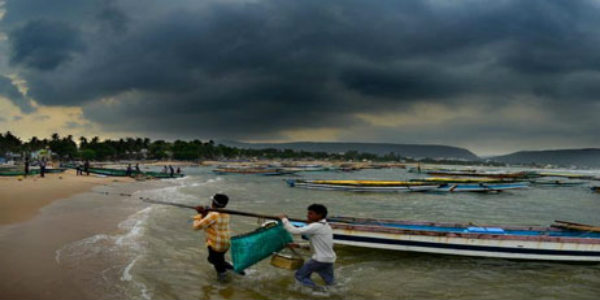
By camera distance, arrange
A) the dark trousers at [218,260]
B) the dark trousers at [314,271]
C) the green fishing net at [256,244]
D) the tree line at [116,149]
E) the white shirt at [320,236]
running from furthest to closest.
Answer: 1. the tree line at [116,149]
2. the dark trousers at [218,260]
3. the green fishing net at [256,244]
4. the dark trousers at [314,271]
5. the white shirt at [320,236]

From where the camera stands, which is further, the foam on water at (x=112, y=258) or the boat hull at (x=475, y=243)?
the boat hull at (x=475, y=243)

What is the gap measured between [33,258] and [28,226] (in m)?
4.95

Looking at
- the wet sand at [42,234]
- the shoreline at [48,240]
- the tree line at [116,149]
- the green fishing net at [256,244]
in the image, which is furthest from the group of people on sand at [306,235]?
the tree line at [116,149]

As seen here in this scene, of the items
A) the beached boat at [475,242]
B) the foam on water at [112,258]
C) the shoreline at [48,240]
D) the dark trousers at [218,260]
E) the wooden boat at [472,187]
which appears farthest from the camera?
the wooden boat at [472,187]

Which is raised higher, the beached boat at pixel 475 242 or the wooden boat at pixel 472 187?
the beached boat at pixel 475 242

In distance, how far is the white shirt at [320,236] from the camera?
6277 mm

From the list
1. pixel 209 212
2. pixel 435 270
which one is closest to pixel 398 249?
pixel 435 270

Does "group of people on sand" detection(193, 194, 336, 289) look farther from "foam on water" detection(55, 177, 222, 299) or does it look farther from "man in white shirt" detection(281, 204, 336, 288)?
"foam on water" detection(55, 177, 222, 299)

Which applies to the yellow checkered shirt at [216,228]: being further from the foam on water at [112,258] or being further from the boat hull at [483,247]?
the boat hull at [483,247]

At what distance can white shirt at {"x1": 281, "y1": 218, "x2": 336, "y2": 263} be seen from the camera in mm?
6277

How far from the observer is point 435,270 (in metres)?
9.70

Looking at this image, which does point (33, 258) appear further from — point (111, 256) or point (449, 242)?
point (449, 242)

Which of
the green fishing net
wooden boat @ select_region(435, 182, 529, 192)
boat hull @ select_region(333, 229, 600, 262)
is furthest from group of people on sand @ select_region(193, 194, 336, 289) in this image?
wooden boat @ select_region(435, 182, 529, 192)

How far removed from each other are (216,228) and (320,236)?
82.9 inches
